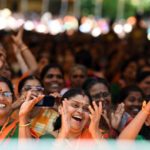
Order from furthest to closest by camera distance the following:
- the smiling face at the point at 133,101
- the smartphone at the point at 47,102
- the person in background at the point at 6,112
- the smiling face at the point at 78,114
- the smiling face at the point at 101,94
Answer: the smiling face at the point at 133,101, the smiling face at the point at 101,94, the smartphone at the point at 47,102, the smiling face at the point at 78,114, the person in background at the point at 6,112

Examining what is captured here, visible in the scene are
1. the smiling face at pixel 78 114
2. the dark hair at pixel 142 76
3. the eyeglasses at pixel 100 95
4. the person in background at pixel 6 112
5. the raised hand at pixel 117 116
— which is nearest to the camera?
the person in background at pixel 6 112

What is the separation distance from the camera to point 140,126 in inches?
239

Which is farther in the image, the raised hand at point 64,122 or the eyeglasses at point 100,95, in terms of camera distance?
the eyeglasses at point 100,95

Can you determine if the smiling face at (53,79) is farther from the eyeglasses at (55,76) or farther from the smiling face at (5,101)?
the smiling face at (5,101)

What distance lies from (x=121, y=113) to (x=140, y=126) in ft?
2.74

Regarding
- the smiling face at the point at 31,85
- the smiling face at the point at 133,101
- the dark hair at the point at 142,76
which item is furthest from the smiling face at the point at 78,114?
the dark hair at the point at 142,76

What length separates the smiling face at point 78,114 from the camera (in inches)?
235

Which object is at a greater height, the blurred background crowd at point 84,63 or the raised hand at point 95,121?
the raised hand at point 95,121

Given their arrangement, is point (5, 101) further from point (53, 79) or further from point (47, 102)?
point (53, 79)

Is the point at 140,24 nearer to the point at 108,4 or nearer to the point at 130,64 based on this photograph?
the point at 130,64

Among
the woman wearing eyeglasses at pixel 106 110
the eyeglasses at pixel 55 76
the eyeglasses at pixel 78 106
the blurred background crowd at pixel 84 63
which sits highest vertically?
the eyeglasses at pixel 78 106

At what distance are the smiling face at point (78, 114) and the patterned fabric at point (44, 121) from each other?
0.43 meters

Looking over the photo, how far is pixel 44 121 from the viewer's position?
682 cm

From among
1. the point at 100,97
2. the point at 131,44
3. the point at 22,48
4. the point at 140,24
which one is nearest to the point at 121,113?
the point at 100,97
